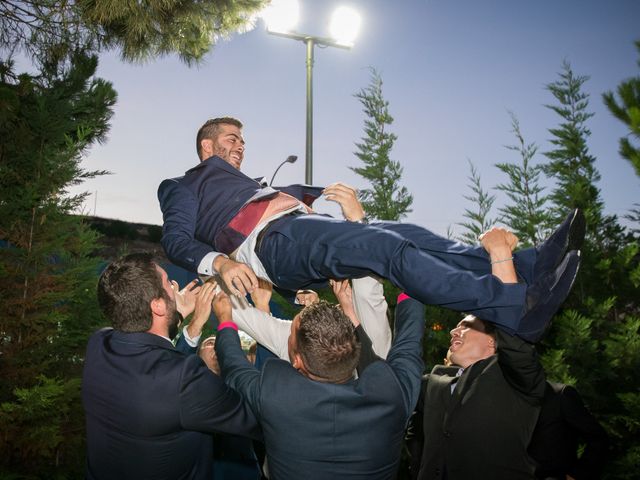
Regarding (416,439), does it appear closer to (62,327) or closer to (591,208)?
(62,327)

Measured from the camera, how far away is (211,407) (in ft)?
7.02

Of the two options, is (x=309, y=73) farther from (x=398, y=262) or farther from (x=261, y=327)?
Result: (x=398, y=262)

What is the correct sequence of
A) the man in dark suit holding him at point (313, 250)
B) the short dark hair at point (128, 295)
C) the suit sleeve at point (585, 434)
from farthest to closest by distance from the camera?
the suit sleeve at point (585, 434), the short dark hair at point (128, 295), the man in dark suit holding him at point (313, 250)

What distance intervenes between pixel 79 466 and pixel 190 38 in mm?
5427

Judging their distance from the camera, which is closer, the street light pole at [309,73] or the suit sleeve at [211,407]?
the suit sleeve at [211,407]

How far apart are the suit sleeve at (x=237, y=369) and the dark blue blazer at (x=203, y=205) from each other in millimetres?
523

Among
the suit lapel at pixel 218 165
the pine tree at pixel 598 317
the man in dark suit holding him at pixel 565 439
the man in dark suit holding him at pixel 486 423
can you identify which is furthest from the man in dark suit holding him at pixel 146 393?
the pine tree at pixel 598 317

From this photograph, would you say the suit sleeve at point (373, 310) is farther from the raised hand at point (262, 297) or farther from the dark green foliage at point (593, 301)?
the dark green foliage at point (593, 301)

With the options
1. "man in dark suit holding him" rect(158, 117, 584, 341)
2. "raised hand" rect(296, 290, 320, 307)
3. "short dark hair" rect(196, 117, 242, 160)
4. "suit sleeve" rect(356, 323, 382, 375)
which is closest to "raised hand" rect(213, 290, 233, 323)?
"man in dark suit holding him" rect(158, 117, 584, 341)

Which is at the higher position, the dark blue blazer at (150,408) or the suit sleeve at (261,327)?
the suit sleeve at (261,327)

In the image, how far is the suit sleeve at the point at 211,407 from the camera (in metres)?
2.14

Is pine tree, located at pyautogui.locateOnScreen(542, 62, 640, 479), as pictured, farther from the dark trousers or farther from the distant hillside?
the distant hillside

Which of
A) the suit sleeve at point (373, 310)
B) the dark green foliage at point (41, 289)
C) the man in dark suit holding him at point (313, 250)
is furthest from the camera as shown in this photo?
the dark green foliage at point (41, 289)

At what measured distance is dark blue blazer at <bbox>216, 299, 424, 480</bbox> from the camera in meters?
1.96
